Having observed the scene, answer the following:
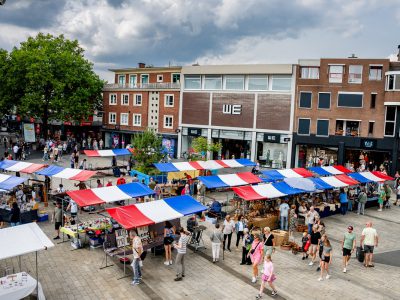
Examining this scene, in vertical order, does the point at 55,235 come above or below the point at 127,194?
below

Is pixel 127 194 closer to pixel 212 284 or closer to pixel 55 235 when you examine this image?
A: pixel 55 235

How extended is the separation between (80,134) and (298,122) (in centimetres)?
3736

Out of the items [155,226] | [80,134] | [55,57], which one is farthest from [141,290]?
[80,134]

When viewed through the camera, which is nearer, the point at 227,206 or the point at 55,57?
the point at 227,206

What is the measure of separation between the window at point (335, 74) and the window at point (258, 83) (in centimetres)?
705

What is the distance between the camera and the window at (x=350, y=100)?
126 feet

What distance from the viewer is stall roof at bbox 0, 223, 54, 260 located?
34.5 feet

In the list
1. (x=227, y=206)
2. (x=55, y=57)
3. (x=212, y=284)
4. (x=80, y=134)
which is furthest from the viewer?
(x=80, y=134)

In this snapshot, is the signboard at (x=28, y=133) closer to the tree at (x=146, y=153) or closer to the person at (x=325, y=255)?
the tree at (x=146, y=153)

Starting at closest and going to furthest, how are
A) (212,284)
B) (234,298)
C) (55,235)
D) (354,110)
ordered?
(234,298) < (212,284) < (55,235) < (354,110)

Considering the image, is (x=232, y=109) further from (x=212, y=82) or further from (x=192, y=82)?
(x=192, y=82)

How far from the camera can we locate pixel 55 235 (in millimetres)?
17688

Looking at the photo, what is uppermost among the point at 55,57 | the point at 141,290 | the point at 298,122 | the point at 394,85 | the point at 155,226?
the point at 55,57

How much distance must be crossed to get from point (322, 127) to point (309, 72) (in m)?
6.22
